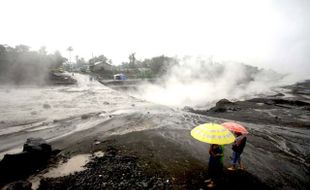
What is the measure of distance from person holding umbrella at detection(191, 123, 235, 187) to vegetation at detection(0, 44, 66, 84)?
3899 cm

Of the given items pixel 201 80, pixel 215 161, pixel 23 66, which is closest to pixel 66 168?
pixel 215 161

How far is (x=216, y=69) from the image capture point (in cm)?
4909

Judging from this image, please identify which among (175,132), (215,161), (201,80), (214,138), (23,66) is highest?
(214,138)

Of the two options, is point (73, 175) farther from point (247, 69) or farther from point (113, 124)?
point (247, 69)

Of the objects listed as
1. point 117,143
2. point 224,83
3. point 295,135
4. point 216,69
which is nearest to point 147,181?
point 117,143

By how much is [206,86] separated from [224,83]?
674 cm

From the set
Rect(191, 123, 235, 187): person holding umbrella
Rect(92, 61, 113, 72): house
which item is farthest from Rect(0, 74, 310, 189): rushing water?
Rect(92, 61, 113, 72): house

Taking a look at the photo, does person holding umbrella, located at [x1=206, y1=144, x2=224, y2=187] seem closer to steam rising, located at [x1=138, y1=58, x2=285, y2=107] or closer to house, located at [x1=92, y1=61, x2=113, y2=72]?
steam rising, located at [x1=138, y1=58, x2=285, y2=107]

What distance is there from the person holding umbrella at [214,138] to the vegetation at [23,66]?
128ft

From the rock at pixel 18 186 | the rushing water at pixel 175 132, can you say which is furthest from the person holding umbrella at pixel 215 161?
the rock at pixel 18 186

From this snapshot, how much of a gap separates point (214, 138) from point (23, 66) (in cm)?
4460

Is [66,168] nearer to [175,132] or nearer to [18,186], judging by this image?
[18,186]

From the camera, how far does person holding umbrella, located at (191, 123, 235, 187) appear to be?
15.4ft

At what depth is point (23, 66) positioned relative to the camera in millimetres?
38969
